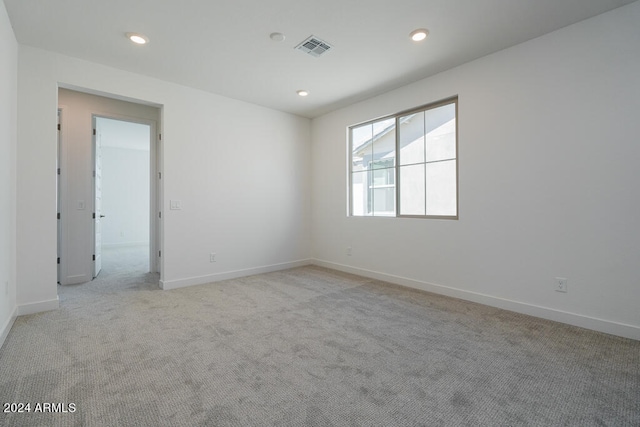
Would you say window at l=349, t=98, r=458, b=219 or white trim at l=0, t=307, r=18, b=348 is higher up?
window at l=349, t=98, r=458, b=219

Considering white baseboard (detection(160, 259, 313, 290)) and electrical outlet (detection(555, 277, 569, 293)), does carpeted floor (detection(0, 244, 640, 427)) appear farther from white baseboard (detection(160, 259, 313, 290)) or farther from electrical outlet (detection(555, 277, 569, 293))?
white baseboard (detection(160, 259, 313, 290))

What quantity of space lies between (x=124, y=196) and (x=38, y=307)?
6419 millimetres

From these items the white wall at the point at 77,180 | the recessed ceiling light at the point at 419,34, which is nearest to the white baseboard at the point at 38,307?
the white wall at the point at 77,180

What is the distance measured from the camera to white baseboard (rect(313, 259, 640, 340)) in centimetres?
245

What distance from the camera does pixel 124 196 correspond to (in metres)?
8.55

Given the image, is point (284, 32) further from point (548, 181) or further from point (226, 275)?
point (226, 275)

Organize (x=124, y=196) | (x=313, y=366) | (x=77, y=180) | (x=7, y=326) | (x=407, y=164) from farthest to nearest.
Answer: (x=124, y=196) → (x=77, y=180) → (x=407, y=164) → (x=7, y=326) → (x=313, y=366)

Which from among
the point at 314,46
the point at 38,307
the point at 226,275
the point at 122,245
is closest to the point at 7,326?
the point at 38,307

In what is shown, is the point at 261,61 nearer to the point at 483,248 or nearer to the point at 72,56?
the point at 72,56

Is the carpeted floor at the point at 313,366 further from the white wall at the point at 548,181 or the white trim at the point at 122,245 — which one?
the white trim at the point at 122,245

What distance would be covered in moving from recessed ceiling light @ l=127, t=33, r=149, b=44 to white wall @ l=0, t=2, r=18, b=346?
889mm

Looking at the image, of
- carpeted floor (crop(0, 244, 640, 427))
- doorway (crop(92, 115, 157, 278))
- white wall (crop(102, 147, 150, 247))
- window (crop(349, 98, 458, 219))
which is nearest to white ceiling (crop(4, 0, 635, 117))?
window (crop(349, 98, 458, 219))

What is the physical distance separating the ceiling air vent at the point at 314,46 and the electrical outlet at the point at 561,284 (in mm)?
3315

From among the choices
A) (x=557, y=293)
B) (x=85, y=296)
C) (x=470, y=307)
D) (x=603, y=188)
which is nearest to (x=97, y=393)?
(x=85, y=296)
